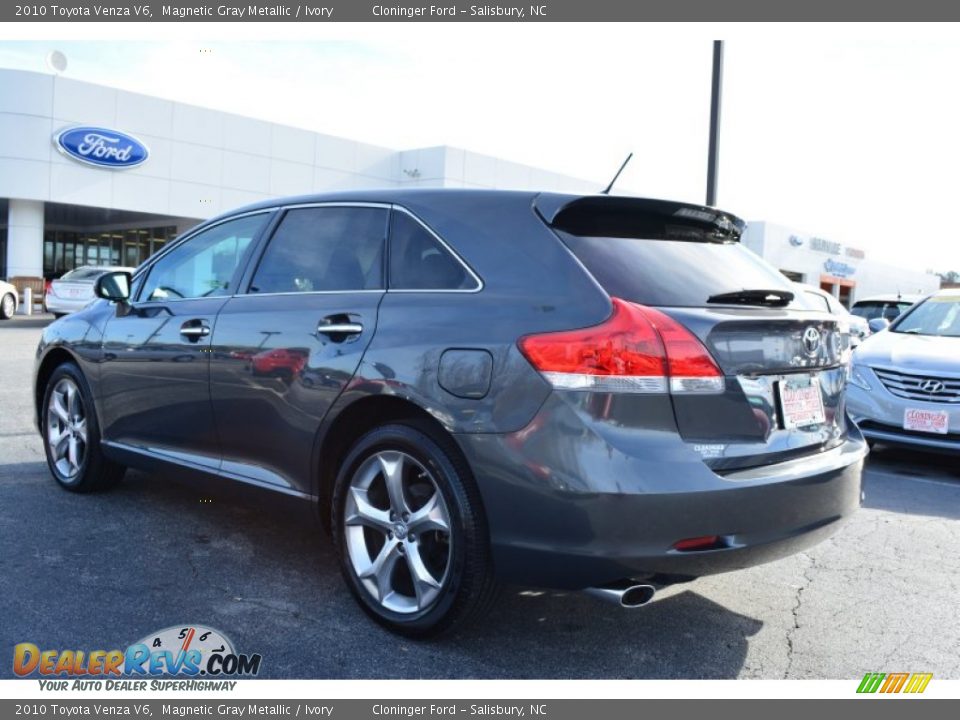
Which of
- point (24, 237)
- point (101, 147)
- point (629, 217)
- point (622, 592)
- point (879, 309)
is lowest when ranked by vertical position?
point (622, 592)

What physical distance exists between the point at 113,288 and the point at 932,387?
589 cm

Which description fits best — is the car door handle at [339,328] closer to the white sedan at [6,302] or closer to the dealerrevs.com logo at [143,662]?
the dealerrevs.com logo at [143,662]

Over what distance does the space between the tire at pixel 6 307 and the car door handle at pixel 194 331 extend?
20942 millimetres

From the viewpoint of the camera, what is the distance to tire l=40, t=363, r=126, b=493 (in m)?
4.92

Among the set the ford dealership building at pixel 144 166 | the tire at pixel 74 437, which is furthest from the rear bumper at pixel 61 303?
the tire at pixel 74 437

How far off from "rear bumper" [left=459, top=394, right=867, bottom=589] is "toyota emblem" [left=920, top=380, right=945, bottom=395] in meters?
4.42

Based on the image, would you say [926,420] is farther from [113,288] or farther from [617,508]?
[113,288]

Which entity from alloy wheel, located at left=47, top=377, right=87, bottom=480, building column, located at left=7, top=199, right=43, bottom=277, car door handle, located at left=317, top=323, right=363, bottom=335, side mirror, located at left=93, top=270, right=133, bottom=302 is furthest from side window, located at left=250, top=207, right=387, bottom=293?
building column, located at left=7, top=199, right=43, bottom=277

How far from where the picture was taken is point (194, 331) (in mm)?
4117

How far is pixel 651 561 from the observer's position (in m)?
2.67

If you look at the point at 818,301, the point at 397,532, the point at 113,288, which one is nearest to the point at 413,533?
the point at 397,532

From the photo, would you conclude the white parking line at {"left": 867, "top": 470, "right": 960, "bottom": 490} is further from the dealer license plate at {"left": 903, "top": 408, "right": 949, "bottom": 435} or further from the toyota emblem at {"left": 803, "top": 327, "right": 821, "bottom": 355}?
the toyota emblem at {"left": 803, "top": 327, "right": 821, "bottom": 355}

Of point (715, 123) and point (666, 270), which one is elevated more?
point (715, 123)

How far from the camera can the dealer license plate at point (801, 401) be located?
301cm
